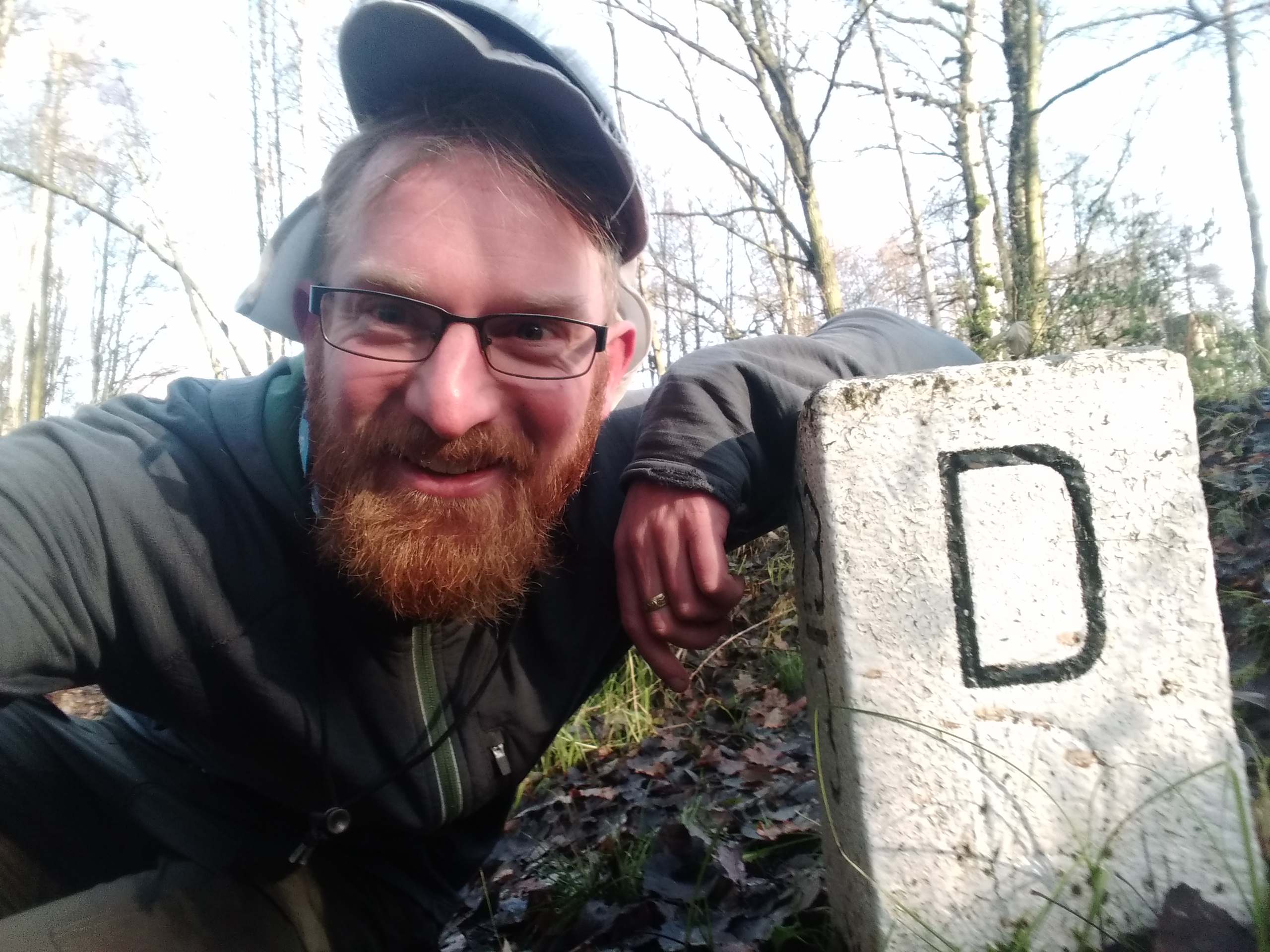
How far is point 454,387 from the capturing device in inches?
54.8

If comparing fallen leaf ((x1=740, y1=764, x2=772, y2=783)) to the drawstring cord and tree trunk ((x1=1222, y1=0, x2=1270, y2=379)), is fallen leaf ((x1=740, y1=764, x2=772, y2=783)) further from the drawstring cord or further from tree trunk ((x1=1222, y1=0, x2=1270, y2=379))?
tree trunk ((x1=1222, y1=0, x2=1270, y2=379))

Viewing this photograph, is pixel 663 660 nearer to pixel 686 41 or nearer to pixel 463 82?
pixel 463 82

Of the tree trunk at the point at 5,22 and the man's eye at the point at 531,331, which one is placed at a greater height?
the tree trunk at the point at 5,22

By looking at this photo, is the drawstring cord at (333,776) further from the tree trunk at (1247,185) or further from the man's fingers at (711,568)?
the tree trunk at (1247,185)

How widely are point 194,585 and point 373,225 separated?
750mm

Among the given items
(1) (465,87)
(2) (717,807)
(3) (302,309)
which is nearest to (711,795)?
(2) (717,807)

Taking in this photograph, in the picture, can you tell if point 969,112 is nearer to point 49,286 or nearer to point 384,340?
point 384,340

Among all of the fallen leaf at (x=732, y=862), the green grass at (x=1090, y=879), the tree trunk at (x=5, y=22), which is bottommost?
the fallen leaf at (x=732, y=862)

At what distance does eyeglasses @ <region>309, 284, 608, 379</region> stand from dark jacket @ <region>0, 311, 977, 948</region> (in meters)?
0.21

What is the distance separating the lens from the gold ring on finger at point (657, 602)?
1386 mm

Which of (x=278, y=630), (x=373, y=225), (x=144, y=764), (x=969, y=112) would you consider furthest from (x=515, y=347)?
(x=969, y=112)

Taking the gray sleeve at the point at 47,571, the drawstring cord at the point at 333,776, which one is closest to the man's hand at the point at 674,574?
the drawstring cord at the point at 333,776

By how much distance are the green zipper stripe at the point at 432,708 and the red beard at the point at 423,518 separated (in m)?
0.07

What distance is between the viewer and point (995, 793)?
1.15m
